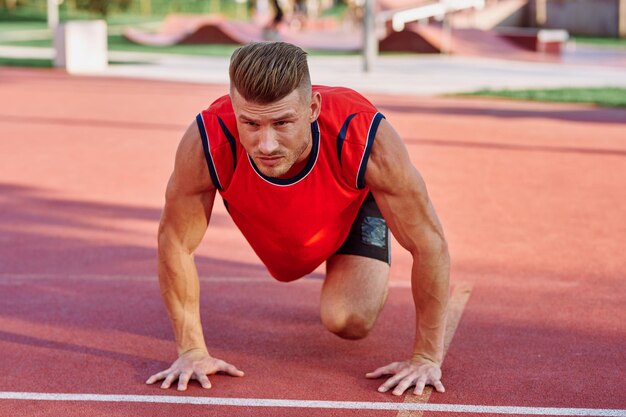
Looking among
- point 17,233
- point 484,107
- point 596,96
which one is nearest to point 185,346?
point 17,233

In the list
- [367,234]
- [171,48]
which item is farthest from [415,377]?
[171,48]

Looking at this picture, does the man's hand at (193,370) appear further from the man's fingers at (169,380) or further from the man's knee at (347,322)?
the man's knee at (347,322)

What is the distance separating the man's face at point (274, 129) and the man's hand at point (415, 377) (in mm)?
1023

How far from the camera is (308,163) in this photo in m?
4.12

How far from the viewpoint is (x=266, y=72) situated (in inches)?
148

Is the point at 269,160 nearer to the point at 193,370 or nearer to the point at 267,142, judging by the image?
the point at 267,142

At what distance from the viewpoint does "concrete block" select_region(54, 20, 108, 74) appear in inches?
896

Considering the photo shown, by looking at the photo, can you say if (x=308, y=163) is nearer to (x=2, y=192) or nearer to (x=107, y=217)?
(x=107, y=217)

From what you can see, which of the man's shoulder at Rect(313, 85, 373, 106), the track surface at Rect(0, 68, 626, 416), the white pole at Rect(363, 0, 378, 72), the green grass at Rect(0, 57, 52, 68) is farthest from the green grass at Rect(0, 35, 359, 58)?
the man's shoulder at Rect(313, 85, 373, 106)

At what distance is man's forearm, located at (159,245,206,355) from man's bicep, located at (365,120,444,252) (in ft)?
2.84

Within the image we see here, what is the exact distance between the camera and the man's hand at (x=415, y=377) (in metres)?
4.32

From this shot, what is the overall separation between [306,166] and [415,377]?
38.4 inches

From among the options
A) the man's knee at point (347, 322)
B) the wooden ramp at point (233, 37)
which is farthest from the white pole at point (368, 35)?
the man's knee at point (347, 322)

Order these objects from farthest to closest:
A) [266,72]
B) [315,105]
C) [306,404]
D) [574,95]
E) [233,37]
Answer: [233,37] < [574,95] < [306,404] < [315,105] < [266,72]
